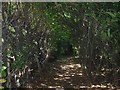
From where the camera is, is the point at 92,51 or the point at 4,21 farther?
the point at 92,51

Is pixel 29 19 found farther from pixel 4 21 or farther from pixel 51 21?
pixel 51 21

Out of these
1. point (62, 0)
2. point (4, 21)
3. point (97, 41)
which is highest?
point (62, 0)

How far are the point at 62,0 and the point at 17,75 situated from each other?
73.6 inches

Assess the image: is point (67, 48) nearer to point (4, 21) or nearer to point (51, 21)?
point (51, 21)

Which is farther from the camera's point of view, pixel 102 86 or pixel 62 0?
pixel 102 86

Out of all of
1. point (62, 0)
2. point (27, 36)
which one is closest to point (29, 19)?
point (27, 36)

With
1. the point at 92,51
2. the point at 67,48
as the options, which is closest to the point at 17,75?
the point at 92,51

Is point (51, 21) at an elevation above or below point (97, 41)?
above

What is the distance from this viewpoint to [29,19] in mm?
4602

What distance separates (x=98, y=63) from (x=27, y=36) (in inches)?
76.8

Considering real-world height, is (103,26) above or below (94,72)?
above

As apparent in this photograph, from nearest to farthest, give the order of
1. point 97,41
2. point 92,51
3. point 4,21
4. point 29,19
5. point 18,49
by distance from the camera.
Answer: point 4,21 < point 18,49 < point 97,41 < point 92,51 < point 29,19

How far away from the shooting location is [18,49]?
370 cm

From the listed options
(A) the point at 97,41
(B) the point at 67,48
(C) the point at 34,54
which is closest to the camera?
(A) the point at 97,41
